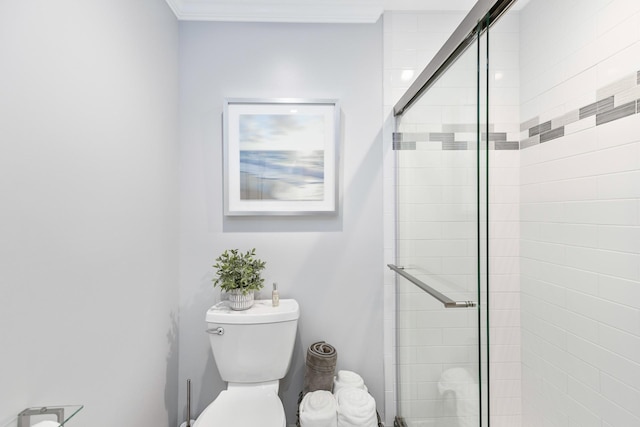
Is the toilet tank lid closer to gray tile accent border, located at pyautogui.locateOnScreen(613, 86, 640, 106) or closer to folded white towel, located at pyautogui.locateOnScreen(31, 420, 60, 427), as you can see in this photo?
folded white towel, located at pyautogui.locateOnScreen(31, 420, 60, 427)

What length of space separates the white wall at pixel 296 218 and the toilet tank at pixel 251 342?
0.66 ft

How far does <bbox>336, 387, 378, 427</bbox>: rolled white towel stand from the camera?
1.41m

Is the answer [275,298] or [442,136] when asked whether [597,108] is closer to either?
[442,136]

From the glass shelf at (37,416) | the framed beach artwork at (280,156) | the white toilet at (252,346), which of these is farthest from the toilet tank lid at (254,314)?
the glass shelf at (37,416)

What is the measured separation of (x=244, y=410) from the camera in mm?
1345

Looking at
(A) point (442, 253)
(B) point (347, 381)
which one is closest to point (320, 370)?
(B) point (347, 381)

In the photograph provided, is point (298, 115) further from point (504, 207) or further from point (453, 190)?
point (504, 207)

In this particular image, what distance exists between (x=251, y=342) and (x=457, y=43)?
1412mm

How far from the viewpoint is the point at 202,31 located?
172 centimetres

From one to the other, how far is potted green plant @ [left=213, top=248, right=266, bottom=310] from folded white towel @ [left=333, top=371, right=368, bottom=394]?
0.57m

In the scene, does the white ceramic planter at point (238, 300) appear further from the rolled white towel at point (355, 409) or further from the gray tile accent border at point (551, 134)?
the gray tile accent border at point (551, 134)

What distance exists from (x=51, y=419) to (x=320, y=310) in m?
1.15

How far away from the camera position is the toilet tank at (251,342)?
1502mm

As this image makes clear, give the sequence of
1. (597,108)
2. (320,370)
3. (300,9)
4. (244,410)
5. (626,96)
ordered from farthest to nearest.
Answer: (300,9)
(320,370)
(244,410)
(597,108)
(626,96)
